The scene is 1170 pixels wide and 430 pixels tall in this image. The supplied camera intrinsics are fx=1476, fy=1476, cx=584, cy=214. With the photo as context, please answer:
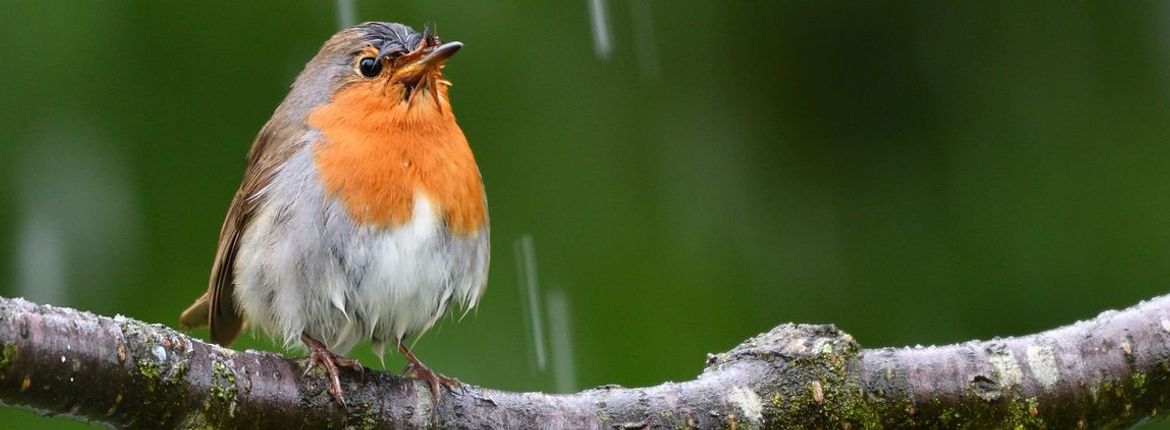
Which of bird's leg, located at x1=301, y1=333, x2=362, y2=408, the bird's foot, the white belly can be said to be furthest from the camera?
the white belly

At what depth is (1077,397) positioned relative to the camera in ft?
11.0

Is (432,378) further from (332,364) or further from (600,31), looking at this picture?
(600,31)

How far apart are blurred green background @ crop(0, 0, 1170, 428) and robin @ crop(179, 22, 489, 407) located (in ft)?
0.31

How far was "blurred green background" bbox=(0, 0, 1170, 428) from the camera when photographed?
3730 millimetres

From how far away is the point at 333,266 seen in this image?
3.88 meters

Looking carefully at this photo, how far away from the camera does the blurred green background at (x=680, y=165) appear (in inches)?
147

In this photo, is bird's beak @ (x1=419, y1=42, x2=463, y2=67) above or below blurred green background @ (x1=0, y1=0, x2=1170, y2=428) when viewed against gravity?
above

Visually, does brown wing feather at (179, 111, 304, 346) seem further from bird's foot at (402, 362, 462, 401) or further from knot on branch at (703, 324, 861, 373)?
knot on branch at (703, 324, 861, 373)

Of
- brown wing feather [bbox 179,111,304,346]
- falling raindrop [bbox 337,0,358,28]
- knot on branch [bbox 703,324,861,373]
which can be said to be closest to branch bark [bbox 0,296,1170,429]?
knot on branch [bbox 703,324,861,373]

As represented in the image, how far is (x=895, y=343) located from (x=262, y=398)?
1.76m

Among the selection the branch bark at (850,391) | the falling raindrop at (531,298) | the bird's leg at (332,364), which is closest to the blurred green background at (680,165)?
the falling raindrop at (531,298)

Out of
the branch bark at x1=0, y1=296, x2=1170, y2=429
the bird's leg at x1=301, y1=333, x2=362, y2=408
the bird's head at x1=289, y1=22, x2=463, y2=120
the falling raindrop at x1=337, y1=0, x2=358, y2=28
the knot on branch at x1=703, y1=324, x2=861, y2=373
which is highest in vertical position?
the falling raindrop at x1=337, y1=0, x2=358, y2=28

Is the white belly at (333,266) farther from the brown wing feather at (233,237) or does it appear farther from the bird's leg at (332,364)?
the bird's leg at (332,364)

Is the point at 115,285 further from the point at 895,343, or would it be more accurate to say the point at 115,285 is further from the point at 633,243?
the point at 895,343
